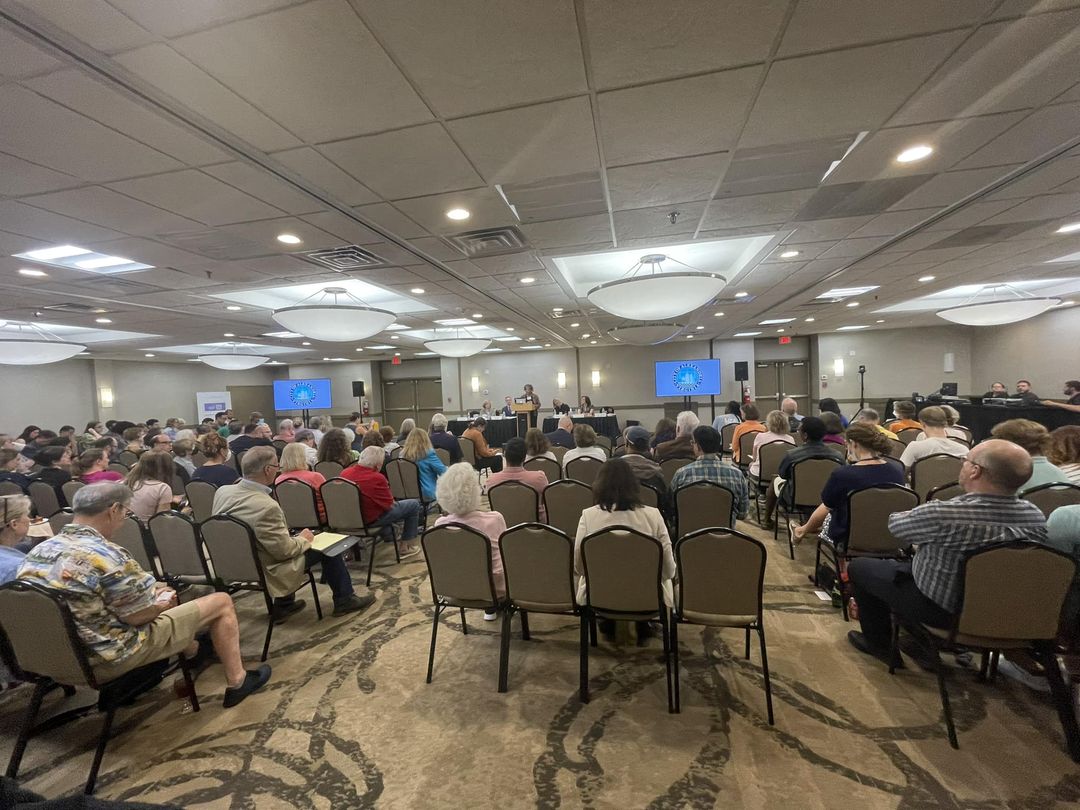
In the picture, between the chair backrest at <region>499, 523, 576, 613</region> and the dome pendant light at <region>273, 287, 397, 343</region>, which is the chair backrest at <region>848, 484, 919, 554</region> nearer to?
the chair backrest at <region>499, 523, 576, 613</region>

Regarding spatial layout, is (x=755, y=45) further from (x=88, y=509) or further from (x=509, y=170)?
(x=88, y=509)

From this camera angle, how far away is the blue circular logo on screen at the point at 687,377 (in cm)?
1299

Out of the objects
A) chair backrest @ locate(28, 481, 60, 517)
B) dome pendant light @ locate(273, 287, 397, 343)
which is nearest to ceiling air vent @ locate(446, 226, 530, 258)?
dome pendant light @ locate(273, 287, 397, 343)

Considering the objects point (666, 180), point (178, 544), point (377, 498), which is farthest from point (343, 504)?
point (666, 180)

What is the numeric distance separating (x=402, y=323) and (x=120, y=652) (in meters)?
7.82

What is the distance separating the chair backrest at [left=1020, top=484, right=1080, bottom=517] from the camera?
2.79 meters

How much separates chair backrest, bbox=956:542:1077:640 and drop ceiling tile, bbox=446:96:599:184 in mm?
2908

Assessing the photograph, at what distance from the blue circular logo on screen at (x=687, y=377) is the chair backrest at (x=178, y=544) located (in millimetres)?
11964

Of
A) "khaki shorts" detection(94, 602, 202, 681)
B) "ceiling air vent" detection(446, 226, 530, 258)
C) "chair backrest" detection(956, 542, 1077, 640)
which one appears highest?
"ceiling air vent" detection(446, 226, 530, 258)

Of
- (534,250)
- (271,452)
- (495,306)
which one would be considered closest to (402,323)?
(495,306)

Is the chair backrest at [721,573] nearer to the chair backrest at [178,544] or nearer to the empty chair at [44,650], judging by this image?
the empty chair at [44,650]

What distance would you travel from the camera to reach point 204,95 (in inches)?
82.4

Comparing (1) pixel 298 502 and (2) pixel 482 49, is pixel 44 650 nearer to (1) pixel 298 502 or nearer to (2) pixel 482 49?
(1) pixel 298 502

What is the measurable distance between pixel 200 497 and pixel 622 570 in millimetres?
4526
